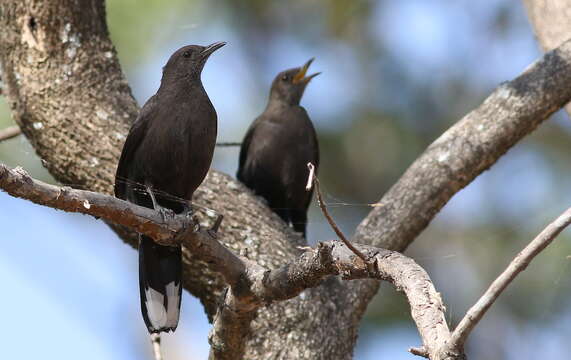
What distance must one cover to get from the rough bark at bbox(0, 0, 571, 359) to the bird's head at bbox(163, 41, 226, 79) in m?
0.33

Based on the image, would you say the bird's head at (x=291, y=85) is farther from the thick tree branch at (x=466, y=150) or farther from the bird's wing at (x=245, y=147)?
the thick tree branch at (x=466, y=150)

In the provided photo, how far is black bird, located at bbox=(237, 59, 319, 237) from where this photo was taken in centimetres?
691

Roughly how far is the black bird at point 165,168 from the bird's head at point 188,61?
11.1 inches

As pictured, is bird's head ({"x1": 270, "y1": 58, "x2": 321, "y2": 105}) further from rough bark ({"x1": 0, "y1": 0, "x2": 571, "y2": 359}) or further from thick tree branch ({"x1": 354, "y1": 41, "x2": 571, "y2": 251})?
thick tree branch ({"x1": 354, "y1": 41, "x2": 571, "y2": 251})

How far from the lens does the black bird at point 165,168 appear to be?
15.0 ft

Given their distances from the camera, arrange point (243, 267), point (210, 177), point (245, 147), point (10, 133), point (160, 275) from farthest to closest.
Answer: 1. point (245, 147)
2. point (10, 133)
3. point (210, 177)
4. point (160, 275)
5. point (243, 267)

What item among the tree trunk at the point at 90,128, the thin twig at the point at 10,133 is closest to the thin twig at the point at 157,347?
the tree trunk at the point at 90,128

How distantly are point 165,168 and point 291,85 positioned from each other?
302 cm

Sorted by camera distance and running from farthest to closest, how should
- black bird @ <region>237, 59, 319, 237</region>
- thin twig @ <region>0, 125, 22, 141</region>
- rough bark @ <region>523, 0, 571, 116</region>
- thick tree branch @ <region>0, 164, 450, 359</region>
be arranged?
black bird @ <region>237, 59, 319, 237</region> < rough bark @ <region>523, 0, 571, 116</region> < thin twig @ <region>0, 125, 22, 141</region> < thick tree branch @ <region>0, 164, 450, 359</region>

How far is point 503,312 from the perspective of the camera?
32.2 ft

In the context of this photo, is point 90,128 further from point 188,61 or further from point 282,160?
point 282,160

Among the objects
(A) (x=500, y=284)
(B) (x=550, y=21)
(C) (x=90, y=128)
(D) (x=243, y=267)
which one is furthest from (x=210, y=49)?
(A) (x=500, y=284)

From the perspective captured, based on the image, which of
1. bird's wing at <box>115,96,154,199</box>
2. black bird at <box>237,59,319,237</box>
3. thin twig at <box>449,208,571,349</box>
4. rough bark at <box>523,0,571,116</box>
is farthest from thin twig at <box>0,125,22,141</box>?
thin twig at <box>449,208,571,349</box>

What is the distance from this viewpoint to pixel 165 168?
4.66 m
